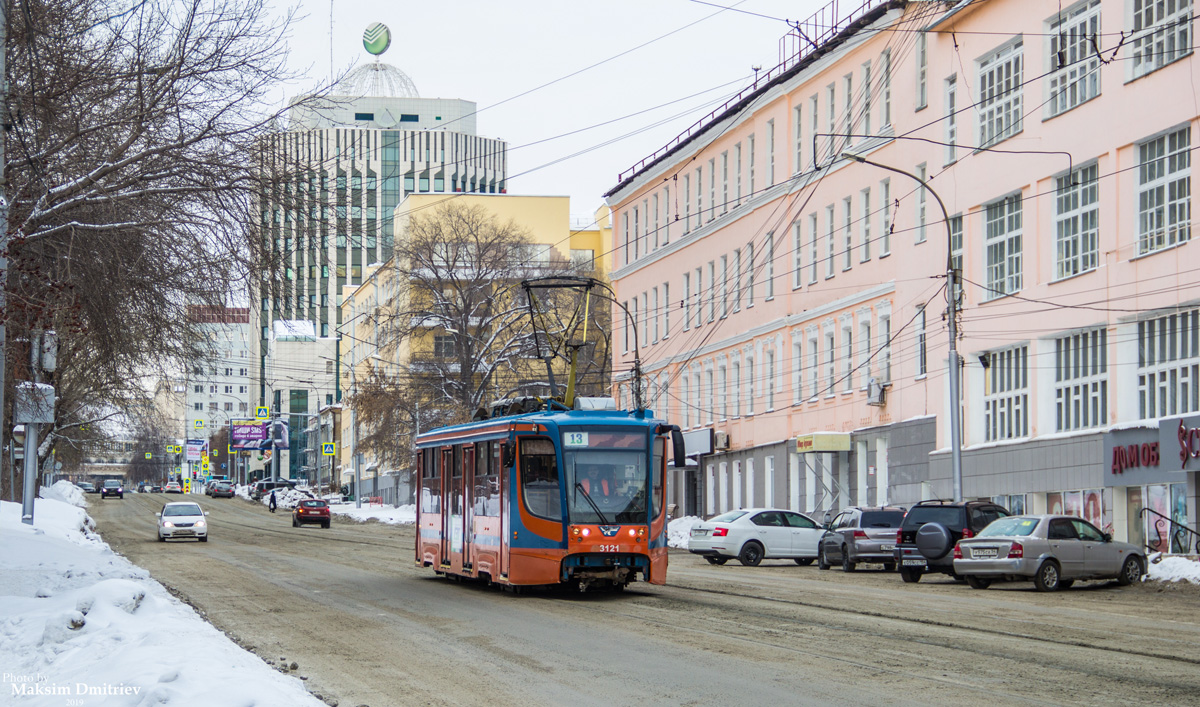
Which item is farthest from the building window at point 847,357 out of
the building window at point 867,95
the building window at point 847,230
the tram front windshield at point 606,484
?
the tram front windshield at point 606,484

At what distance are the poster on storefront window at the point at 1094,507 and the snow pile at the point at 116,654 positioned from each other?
24383 mm

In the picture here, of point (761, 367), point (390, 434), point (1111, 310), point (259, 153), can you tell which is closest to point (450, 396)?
point (390, 434)

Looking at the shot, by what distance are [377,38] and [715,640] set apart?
12142 cm

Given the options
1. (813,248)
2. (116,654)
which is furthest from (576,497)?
(813,248)

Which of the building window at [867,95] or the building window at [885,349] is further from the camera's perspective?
the building window at [867,95]

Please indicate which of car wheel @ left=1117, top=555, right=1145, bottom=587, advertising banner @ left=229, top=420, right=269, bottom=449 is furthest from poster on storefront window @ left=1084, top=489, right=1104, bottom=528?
advertising banner @ left=229, top=420, right=269, bottom=449

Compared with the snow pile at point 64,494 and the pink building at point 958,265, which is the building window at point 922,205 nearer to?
the pink building at point 958,265

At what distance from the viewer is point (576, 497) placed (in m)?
22.4

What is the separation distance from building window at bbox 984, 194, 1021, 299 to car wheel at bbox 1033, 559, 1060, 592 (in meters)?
15.1

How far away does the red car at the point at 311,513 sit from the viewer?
6762 centimetres

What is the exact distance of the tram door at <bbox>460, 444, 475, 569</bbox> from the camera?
25.0 metres

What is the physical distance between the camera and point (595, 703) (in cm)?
1131

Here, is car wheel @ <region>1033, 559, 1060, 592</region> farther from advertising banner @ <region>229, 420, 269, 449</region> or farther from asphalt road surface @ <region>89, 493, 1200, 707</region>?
advertising banner @ <region>229, 420, 269, 449</region>

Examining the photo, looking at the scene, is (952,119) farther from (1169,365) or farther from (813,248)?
(1169,365)
